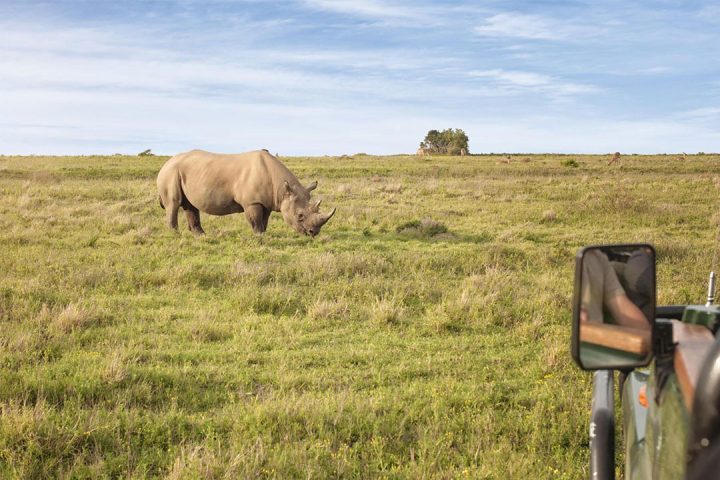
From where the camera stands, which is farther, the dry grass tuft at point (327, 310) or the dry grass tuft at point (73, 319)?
the dry grass tuft at point (327, 310)

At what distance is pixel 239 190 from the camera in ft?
47.2

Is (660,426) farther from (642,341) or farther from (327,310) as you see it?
(327,310)

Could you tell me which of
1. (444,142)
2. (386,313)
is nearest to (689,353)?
(386,313)

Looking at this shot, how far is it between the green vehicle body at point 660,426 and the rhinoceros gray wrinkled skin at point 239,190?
37.0 feet

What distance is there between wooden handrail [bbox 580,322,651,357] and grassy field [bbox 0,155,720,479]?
7.30ft

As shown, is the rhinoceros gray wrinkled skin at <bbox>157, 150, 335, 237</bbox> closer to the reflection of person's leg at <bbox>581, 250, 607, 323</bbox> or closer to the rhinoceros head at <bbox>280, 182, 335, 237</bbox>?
the rhinoceros head at <bbox>280, 182, 335, 237</bbox>

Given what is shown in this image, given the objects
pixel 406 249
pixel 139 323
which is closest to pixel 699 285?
pixel 406 249

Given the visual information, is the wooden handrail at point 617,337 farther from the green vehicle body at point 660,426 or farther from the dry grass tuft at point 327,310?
the dry grass tuft at point 327,310

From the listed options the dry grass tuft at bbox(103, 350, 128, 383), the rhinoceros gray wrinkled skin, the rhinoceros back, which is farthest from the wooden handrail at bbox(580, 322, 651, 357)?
the rhinoceros back

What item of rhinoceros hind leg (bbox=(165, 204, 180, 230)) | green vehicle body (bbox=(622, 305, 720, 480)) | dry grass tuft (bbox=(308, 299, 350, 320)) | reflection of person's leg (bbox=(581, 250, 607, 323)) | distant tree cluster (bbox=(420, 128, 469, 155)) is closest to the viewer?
green vehicle body (bbox=(622, 305, 720, 480))

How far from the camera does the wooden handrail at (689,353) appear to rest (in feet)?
4.83

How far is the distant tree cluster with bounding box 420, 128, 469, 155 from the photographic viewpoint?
7892 centimetres

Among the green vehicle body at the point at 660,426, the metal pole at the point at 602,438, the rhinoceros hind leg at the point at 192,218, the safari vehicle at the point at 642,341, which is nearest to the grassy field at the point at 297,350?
the rhinoceros hind leg at the point at 192,218

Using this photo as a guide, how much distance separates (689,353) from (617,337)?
0.70 ft
